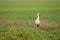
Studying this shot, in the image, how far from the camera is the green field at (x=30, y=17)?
10.2ft

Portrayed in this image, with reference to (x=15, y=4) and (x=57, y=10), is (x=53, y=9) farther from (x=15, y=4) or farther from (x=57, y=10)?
(x=15, y=4)

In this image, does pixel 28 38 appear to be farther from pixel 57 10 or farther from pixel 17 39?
pixel 57 10

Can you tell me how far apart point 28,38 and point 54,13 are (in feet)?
1.97

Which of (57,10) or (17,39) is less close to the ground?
(57,10)

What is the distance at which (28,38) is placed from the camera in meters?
3.04

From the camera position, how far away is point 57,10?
324cm

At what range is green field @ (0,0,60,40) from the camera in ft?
10.2

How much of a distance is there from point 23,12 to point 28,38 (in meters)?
0.46

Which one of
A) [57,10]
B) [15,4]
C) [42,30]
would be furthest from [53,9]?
[15,4]

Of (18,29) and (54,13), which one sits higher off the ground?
(54,13)

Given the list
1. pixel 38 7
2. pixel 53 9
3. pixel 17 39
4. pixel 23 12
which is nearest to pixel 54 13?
pixel 53 9

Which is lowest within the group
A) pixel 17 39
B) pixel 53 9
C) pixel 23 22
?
pixel 17 39

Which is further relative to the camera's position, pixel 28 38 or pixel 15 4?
pixel 15 4

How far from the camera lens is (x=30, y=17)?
10.5ft
